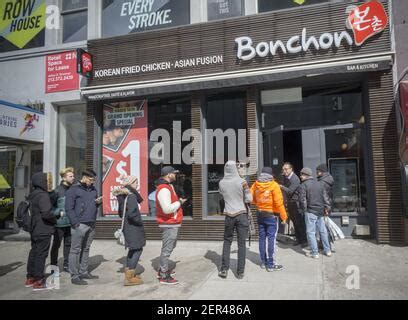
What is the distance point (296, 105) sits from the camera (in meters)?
8.96

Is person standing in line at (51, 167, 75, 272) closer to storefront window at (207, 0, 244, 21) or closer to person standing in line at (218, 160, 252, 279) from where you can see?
person standing in line at (218, 160, 252, 279)

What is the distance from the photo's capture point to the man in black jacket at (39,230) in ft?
18.5

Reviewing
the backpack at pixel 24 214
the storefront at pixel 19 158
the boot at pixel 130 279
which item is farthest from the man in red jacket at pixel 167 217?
the storefront at pixel 19 158

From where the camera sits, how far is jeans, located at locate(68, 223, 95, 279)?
5805 mm

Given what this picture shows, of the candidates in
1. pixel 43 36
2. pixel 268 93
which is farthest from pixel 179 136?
pixel 43 36

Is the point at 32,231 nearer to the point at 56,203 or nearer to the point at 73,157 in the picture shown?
the point at 56,203

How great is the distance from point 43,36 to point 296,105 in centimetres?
768

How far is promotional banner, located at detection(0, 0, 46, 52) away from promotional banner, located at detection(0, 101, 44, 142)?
2.39m

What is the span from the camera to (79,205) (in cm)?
590

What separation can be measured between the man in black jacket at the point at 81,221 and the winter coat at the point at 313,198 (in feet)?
12.5

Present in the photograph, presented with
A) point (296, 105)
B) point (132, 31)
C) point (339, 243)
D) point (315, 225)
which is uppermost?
point (132, 31)

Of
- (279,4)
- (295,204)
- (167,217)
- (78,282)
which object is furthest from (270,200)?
(279,4)

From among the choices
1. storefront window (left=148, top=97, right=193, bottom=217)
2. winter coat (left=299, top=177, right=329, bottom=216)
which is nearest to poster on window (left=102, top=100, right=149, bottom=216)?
storefront window (left=148, top=97, right=193, bottom=217)

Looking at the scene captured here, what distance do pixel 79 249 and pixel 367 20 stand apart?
7422 mm
